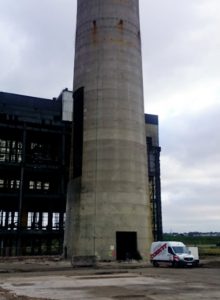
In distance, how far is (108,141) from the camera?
4244 centimetres

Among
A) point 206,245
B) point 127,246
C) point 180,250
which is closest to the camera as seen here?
point 180,250

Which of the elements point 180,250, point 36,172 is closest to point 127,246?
point 180,250

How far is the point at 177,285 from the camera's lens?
65.6ft

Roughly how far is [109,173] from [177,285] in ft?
73.1

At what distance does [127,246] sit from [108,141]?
11.5m

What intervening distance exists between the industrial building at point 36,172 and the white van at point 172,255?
1053 inches

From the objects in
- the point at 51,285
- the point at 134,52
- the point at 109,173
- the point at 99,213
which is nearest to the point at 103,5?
the point at 134,52

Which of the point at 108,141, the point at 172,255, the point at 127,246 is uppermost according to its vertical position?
the point at 108,141

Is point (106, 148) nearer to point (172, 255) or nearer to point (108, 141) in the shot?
point (108, 141)

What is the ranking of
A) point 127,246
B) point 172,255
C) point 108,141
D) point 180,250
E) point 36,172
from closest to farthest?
point 172,255 → point 180,250 → point 127,246 → point 108,141 → point 36,172

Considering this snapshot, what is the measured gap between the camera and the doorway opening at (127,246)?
40.7 metres

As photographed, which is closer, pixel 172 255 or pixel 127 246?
pixel 172 255

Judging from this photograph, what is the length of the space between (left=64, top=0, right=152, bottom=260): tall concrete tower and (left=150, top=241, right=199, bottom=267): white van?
471cm

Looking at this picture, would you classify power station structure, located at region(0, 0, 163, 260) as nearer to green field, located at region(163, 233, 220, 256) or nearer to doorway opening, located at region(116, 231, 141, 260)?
doorway opening, located at region(116, 231, 141, 260)
